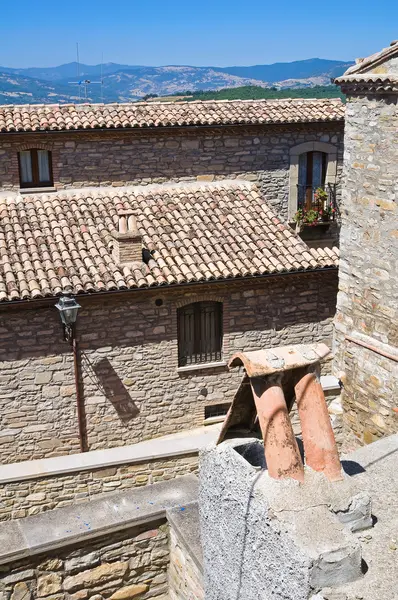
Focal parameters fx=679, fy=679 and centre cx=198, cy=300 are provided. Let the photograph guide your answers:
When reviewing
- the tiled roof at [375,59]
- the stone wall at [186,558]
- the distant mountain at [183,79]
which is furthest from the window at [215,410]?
the distant mountain at [183,79]

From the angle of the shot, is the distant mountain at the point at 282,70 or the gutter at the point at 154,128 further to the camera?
the distant mountain at the point at 282,70

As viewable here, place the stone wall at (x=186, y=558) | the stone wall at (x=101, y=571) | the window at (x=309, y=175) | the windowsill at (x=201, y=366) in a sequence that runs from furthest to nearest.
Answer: the window at (x=309, y=175), the windowsill at (x=201, y=366), the stone wall at (x=101, y=571), the stone wall at (x=186, y=558)

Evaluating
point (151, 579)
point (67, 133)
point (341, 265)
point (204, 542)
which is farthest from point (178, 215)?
point (204, 542)

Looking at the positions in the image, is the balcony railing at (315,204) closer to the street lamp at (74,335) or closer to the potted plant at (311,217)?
the potted plant at (311,217)

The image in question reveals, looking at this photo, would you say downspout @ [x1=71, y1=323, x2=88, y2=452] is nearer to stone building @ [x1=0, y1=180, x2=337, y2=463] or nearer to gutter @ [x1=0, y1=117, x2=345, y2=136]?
stone building @ [x1=0, y1=180, x2=337, y2=463]

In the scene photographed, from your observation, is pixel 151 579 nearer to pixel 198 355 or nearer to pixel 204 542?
pixel 204 542

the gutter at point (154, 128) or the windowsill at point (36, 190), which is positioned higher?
the gutter at point (154, 128)

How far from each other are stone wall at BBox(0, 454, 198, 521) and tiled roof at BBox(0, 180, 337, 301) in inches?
121

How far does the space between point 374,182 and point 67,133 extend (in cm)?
659

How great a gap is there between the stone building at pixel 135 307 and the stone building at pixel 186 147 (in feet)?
1.81

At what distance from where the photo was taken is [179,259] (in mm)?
12406

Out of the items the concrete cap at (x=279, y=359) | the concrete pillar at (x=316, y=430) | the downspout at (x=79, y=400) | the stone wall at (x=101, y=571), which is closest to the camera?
the concrete cap at (x=279, y=359)

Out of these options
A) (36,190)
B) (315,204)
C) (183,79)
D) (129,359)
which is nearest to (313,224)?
(315,204)

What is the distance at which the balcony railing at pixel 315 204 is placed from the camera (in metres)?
15.7
